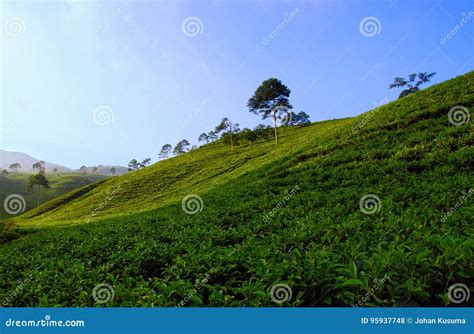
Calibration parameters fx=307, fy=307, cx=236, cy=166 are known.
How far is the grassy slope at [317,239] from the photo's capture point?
4.86 meters

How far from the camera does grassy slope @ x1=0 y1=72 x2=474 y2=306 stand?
486 centimetres

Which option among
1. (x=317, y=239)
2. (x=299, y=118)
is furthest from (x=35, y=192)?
(x=317, y=239)

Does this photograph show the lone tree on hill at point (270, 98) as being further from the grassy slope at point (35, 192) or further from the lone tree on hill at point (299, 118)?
the grassy slope at point (35, 192)

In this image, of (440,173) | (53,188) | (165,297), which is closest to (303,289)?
(165,297)

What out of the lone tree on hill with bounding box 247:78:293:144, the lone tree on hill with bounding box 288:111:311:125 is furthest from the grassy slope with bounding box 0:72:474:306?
the lone tree on hill with bounding box 288:111:311:125

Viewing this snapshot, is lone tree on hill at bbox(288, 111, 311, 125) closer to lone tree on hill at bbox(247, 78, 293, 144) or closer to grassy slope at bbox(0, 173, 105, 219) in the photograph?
lone tree on hill at bbox(247, 78, 293, 144)

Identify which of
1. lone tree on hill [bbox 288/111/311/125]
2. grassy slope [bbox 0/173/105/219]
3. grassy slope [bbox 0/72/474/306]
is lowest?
grassy slope [bbox 0/72/474/306]

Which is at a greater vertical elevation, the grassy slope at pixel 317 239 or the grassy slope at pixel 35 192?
the grassy slope at pixel 35 192

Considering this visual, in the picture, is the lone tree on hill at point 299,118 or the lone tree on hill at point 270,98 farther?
the lone tree on hill at point 299,118

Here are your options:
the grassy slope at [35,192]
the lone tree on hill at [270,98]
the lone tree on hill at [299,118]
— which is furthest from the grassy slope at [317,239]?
the grassy slope at [35,192]

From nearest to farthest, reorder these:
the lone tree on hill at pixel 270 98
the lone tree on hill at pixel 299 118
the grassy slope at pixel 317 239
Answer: the grassy slope at pixel 317 239 → the lone tree on hill at pixel 270 98 → the lone tree on hill at pixel 299 118

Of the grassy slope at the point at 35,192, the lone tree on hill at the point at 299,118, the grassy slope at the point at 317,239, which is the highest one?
the lone tree on hill at the point at 299,118

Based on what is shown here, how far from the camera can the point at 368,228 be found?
9.64 meters

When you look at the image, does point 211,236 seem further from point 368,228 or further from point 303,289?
point 303,289
